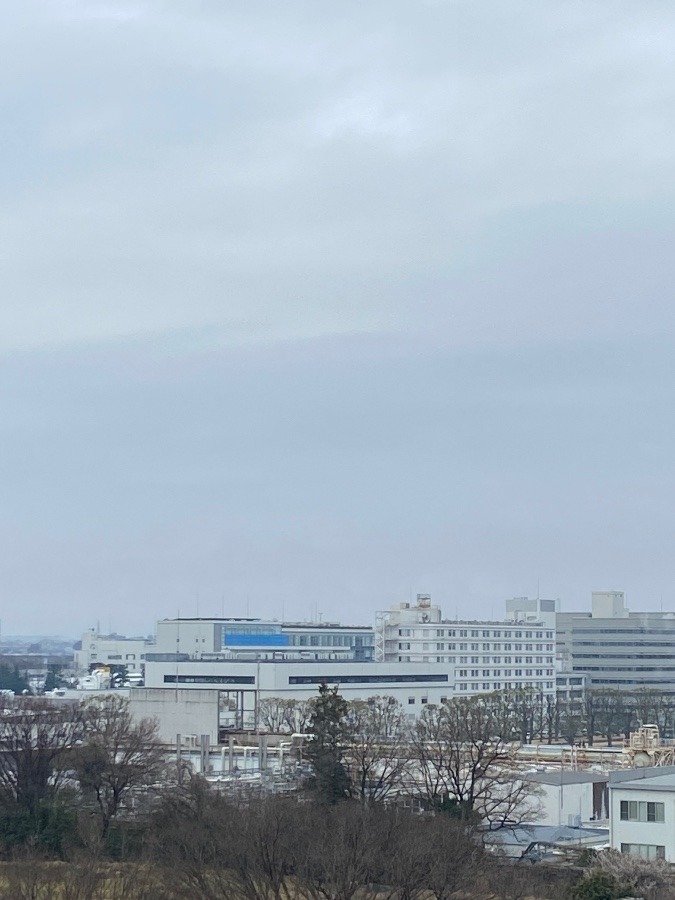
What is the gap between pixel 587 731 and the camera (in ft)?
341

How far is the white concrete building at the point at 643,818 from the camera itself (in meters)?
48.1

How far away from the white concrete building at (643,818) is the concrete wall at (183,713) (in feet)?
139

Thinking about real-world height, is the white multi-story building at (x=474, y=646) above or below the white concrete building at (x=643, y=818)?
above

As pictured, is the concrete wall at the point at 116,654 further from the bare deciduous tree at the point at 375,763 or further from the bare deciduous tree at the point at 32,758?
the bare deciduous tree at the point at 32,758

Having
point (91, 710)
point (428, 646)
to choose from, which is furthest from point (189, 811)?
point (428, 646)

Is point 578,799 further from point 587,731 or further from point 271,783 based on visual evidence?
point 587,731

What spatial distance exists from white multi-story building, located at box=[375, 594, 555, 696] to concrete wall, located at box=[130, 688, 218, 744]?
3535 cm

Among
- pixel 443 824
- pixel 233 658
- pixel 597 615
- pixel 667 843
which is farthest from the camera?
pixel 597 615

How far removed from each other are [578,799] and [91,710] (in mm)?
24749

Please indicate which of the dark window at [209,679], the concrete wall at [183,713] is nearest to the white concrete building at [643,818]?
the concrete wall at [183,713]

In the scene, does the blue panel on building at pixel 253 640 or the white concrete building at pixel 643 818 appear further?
the blue panel on building at pixel 253 640

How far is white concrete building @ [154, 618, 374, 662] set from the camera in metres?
122

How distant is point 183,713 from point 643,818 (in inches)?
1811

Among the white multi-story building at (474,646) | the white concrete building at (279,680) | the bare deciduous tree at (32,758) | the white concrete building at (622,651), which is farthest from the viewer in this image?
the white concrete building at (622,651)
